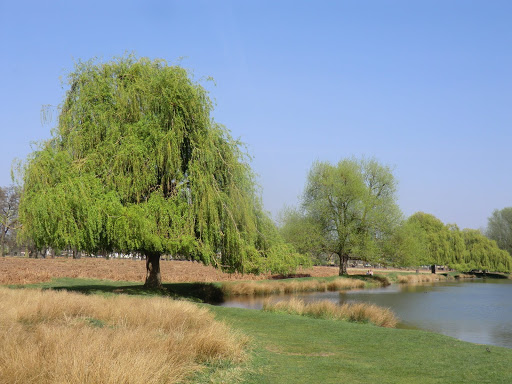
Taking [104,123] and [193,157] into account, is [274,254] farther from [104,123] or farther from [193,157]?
[104,123]

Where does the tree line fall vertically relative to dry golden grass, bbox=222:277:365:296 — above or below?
above

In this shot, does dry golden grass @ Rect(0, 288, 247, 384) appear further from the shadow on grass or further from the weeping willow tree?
the shadow on grass

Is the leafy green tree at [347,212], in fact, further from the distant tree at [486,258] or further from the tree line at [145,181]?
the distant tree at [486,258]

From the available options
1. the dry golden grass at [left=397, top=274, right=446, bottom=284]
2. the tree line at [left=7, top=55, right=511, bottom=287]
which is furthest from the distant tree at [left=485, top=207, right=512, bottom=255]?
the tree line at [left=7, top=55, right=511, bottom=287]

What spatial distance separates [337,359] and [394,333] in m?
4.32

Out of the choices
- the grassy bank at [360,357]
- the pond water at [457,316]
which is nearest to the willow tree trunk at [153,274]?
the pond water at [457,316]

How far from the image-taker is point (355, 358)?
34.5 ft

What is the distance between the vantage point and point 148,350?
7645 mm

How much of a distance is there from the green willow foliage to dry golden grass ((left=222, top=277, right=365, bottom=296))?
31570mm

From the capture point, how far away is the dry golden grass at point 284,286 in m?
32.6

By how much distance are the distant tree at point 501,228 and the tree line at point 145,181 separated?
82.0 metres

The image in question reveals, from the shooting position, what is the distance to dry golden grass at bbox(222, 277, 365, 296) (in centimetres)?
3256

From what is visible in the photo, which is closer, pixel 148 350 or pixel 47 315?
pixel 148 350

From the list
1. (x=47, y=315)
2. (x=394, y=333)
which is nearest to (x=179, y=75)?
(x=47, y=315)
